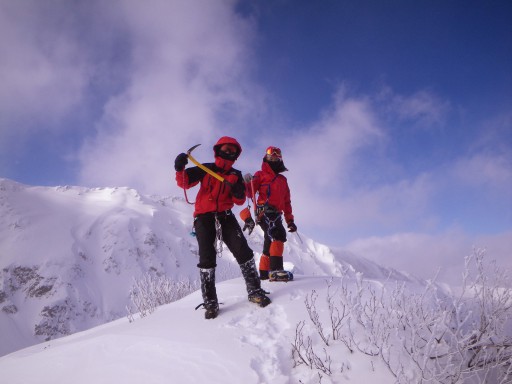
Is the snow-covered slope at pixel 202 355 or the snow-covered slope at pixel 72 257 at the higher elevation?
the snow-covered slope at pixel 72 257

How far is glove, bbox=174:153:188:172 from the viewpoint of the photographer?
12.5 ft

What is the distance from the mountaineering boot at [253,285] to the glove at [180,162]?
144 centimetres

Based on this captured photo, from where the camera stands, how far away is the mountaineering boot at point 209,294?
11.6 ft

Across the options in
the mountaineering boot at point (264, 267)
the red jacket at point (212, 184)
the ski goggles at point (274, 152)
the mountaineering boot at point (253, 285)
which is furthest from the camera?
the ski goggles at point (274, 152)

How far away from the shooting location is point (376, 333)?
8.05ft

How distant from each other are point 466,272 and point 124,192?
9354cm

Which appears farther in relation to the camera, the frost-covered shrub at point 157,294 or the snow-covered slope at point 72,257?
the snow-covered slope at point 72,257

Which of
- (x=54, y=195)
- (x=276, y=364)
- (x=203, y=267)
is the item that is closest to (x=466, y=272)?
(x=276, y=364)

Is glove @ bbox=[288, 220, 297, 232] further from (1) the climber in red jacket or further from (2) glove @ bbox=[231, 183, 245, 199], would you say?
(2) glove @ bbox=[231, 183, 245, 199]

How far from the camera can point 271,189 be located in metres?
5.09

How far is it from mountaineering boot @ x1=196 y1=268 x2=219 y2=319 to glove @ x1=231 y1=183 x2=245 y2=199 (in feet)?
3.26

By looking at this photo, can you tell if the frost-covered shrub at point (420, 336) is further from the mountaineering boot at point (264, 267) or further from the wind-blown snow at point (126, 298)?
the mountaineering boot at point (264, 267)

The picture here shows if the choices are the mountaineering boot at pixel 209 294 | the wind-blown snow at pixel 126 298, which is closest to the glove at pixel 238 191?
the mountaineering boot at pixel 209 294

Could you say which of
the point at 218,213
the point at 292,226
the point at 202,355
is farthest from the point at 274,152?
the point at 202,355
